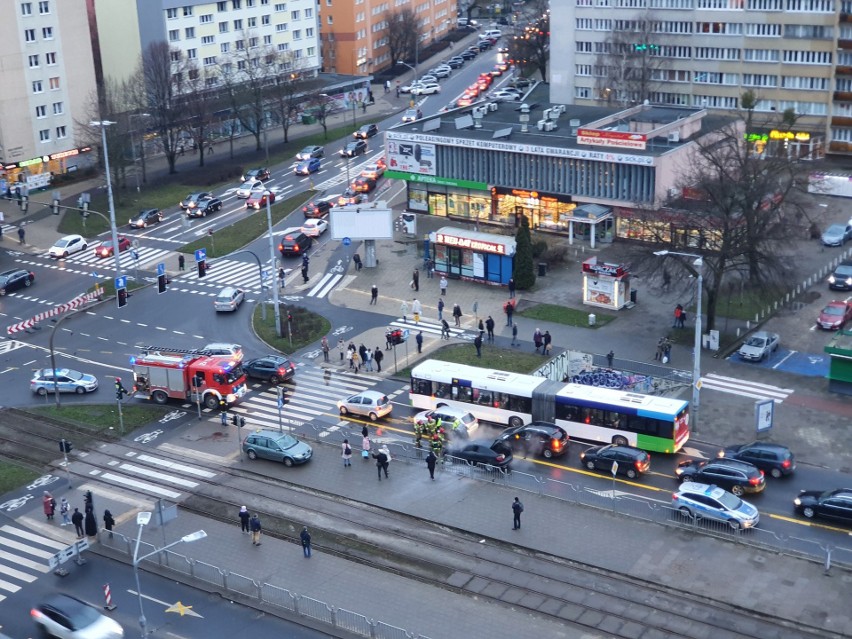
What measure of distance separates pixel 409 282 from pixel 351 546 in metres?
32.5

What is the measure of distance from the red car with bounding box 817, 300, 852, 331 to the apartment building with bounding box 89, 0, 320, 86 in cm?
7085

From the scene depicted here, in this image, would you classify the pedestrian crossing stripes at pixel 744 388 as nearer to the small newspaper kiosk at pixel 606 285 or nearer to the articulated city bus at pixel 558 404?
the articulated city bus at pixel 558 404

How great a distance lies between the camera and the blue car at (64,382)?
60406mm

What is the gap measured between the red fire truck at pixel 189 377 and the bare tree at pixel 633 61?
59029 millimetres

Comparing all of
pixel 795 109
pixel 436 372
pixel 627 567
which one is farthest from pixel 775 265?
pixel 795 109

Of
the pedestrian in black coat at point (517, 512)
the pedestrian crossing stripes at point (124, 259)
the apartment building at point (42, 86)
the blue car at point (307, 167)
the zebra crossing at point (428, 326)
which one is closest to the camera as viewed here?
the pedestrian in black coat at point (517, 512)

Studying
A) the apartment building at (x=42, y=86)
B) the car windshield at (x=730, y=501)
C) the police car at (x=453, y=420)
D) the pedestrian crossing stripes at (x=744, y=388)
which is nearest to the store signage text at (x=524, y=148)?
the pedestrian crossing stripes at (x=744, y=388)

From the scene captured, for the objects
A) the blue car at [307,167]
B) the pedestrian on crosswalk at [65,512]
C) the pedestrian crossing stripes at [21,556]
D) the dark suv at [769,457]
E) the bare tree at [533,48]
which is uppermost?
the bare tree at [533,48]

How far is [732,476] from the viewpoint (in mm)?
45906

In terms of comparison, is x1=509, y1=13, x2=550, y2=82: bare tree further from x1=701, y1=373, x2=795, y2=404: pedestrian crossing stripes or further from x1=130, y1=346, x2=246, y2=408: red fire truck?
x1=130, y1=346, x2=246, y2=408: red fire truck

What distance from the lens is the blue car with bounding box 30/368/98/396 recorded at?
60.4 m

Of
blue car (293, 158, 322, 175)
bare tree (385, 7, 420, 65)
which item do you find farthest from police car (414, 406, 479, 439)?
bare tree (385, 7, 420, 65)

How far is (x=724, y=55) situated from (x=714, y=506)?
68.5 m

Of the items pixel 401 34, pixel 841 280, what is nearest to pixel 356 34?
pixel 401 34
